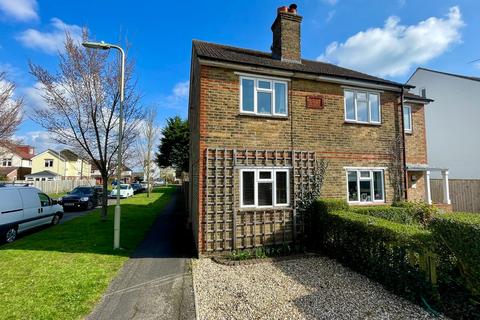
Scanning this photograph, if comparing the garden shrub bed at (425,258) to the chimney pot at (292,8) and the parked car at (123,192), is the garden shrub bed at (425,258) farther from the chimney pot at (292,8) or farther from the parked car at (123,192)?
Answer: the parked car at (123,192)

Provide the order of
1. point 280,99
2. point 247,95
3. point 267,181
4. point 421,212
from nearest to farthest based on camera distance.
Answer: point 267,181 < point 247,95 < point 280,99 < point 421,212

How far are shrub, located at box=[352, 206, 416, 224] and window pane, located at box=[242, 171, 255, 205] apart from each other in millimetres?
3465

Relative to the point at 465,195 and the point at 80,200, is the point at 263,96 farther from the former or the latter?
the point at 80,200

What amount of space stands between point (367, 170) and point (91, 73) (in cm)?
1284

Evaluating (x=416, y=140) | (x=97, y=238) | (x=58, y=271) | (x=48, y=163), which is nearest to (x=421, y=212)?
(x=416, y=140)

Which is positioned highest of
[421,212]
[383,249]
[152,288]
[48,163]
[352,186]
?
[48,163]

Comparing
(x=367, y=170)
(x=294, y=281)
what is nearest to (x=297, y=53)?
(x=367, y=170)

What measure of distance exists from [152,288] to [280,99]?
688 centimetres

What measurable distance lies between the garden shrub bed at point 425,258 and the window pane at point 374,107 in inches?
211

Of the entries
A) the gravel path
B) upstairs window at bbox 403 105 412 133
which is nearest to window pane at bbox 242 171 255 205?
the gravel path

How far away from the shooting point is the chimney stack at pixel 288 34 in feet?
35.6

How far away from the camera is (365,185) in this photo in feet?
34.0

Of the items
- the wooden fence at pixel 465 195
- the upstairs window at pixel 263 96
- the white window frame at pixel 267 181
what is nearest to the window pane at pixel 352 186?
the white window frame at pixel 267 181

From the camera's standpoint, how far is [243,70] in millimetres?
8641
